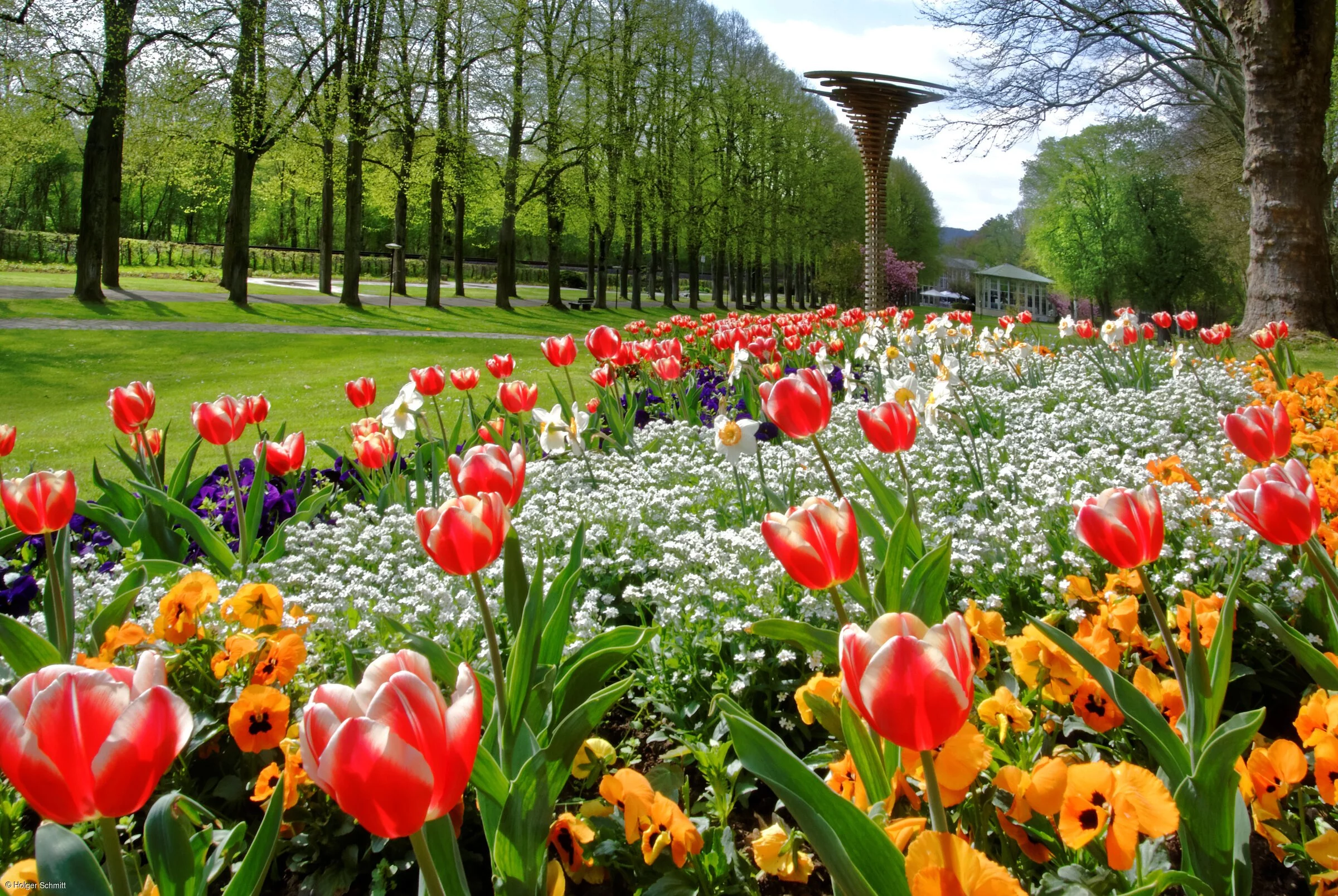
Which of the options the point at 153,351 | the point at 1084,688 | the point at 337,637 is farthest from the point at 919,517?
the point at 153,351

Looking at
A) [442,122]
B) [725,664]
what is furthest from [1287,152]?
[442,122]

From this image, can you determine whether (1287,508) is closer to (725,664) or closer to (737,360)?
(725,664)

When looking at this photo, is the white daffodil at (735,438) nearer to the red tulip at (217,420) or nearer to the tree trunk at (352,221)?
the red tulip at (217,420)

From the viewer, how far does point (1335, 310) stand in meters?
9.84

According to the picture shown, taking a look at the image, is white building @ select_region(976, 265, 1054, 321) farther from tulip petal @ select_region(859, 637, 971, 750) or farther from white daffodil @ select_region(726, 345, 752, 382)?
tulip petal @ select_region(859, 637, 971, 750)

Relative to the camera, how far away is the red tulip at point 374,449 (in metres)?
3.32

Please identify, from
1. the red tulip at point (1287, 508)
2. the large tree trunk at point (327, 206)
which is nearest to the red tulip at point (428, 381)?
the red tulip at point (1287, 508)

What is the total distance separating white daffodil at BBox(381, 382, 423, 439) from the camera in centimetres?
345

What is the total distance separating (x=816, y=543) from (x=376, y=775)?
713mm

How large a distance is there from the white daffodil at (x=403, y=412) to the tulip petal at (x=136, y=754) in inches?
107

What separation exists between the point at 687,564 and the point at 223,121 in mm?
19787

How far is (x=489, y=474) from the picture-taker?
175cm

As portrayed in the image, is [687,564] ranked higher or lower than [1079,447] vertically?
lower

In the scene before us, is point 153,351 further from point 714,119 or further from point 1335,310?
point 714,119
